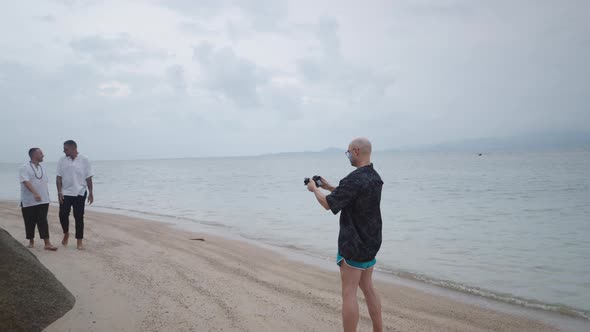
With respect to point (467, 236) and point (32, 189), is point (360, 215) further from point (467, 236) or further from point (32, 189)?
point (467, 236)

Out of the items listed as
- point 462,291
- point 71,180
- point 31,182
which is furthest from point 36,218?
point 462,291

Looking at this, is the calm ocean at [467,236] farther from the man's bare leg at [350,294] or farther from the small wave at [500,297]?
the man's bare leg at [350,294]

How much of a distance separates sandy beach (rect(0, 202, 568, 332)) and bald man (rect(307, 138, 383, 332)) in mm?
1305

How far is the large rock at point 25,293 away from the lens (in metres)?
3.31

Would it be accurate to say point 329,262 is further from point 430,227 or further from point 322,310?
point 430,227

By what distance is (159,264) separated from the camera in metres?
6.70

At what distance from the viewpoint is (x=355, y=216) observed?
328 centimetres

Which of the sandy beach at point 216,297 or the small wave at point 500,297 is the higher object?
the sandy beach at point 216,297

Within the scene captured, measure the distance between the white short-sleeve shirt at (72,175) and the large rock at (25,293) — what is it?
3.30 metres

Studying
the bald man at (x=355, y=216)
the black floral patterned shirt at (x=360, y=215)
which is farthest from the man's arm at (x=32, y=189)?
the black floral patterned shirt at (x=360, y=215)

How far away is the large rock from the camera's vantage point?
10.9 feet

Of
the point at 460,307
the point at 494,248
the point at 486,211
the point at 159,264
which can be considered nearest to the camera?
the point at 460,307

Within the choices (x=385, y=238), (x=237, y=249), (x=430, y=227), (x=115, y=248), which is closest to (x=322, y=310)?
(x=237, y=249)

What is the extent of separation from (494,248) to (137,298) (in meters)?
9.14
